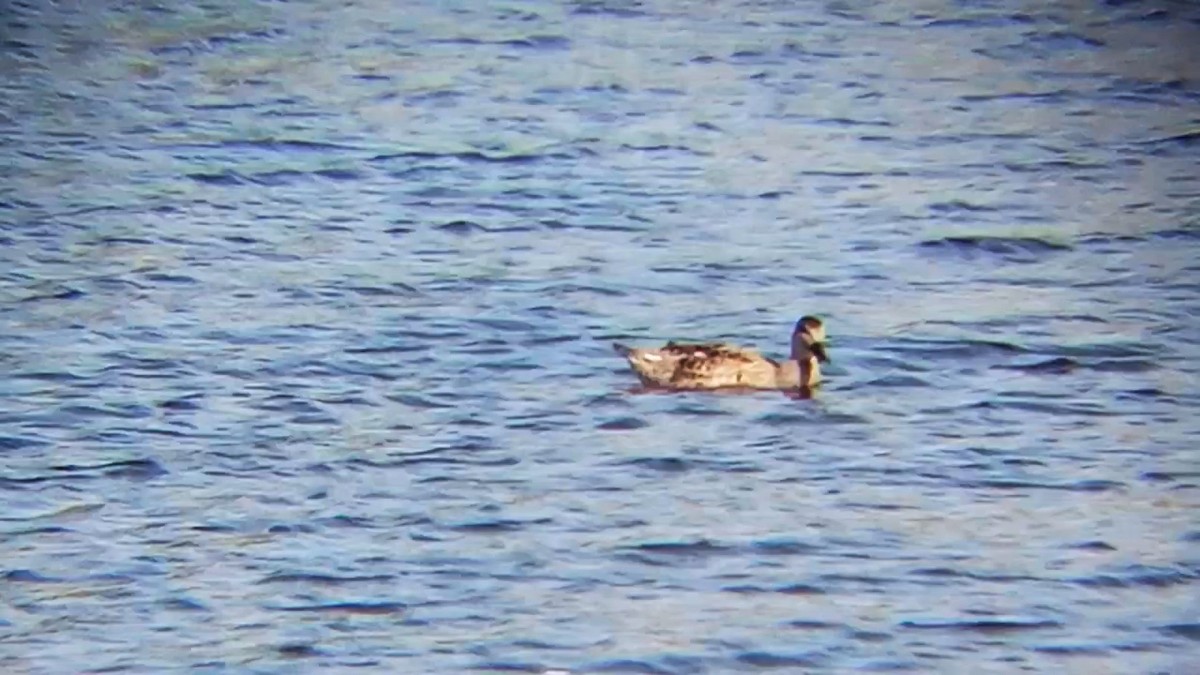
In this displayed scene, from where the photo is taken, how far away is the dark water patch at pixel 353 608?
859cm

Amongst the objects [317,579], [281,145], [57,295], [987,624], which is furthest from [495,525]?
[281,145]

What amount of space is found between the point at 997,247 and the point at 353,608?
5.36m

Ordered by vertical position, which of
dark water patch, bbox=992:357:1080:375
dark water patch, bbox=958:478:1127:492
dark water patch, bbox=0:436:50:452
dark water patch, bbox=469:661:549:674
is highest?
dark water patch, bbox=992:357:1080:375

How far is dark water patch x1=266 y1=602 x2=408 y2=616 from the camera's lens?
8.59 metres

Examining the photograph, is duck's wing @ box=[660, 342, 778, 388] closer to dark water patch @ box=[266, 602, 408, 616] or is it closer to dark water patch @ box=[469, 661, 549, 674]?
dark water patch @ box=[266, 602, 408, 616]

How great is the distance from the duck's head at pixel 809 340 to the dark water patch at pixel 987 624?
259cm

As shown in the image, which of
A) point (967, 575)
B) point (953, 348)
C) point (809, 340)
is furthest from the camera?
point (953, 348)

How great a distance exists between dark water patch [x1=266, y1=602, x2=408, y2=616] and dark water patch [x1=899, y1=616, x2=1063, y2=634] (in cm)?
160

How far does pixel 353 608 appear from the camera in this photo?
862 centimetres

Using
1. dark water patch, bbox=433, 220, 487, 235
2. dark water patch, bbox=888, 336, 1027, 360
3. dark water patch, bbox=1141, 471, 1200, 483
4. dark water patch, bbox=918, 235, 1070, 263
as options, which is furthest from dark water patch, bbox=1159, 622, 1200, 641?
dark water patch, bbox=433, 220, 487, 235

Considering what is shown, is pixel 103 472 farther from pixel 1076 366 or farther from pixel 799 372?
pixel 1076 366

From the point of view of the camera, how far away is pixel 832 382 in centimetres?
1116

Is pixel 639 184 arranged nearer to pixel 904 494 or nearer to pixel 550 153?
pixel 550 153

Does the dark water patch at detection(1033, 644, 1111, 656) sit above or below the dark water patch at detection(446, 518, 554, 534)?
below
